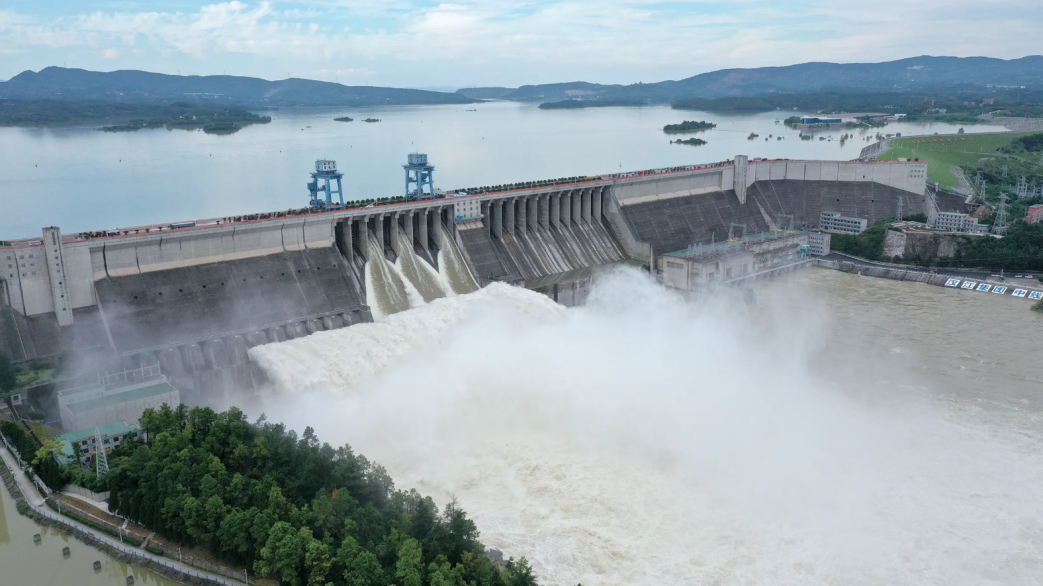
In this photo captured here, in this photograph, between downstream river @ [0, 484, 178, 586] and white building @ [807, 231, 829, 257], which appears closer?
downstream river @ [0, 484, 178, 586]

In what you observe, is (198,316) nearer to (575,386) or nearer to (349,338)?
(349,338)

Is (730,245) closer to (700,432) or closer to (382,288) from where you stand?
(382,288)

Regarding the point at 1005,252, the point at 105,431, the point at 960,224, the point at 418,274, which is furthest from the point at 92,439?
the point at 960,224

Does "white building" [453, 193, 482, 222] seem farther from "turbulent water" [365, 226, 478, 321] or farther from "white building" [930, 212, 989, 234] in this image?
"white building" [930, 212, 989, 234]

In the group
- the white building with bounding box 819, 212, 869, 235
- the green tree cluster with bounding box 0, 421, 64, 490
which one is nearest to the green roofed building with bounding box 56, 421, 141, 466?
the green tree cluster with bounding box 0, 421, 64, 490

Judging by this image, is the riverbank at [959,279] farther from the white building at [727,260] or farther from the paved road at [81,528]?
the paved road at [81,528]

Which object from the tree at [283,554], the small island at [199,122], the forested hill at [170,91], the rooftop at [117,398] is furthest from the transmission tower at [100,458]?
the forested hill at [170,91]
